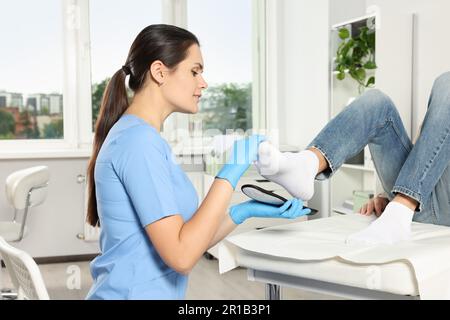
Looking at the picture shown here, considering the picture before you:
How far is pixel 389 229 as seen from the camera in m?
1.30

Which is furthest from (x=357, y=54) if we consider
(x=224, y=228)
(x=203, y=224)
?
(x=203, y=224)

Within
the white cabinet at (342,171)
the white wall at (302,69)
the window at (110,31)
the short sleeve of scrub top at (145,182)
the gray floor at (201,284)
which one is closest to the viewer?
the short sleeve of scrub top at (145,182)

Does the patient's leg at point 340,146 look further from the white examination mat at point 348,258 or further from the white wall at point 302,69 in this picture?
the white wall at point 302,69

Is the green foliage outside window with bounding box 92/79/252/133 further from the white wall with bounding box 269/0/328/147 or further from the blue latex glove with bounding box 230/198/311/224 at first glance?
the blue latex glove with bounding box 230/198/311/224

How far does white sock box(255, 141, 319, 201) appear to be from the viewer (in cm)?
127

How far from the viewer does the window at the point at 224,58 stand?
3.81m

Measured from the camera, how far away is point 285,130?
3.89 m

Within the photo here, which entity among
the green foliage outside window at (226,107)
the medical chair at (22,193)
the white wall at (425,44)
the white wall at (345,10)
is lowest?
the medical chair at (22,193)

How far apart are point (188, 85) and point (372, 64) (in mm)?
1880

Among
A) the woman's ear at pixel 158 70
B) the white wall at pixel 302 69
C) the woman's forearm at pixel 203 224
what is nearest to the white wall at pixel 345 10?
the white wall at pixel 302 69

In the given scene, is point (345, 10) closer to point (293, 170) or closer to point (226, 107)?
point (226, 107)

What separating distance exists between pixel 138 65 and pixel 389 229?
62 cm

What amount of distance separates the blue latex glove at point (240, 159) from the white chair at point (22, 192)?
5.00 ft

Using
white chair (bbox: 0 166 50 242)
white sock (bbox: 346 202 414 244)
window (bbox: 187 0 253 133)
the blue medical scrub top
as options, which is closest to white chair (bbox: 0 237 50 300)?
the blue medical scrub top
